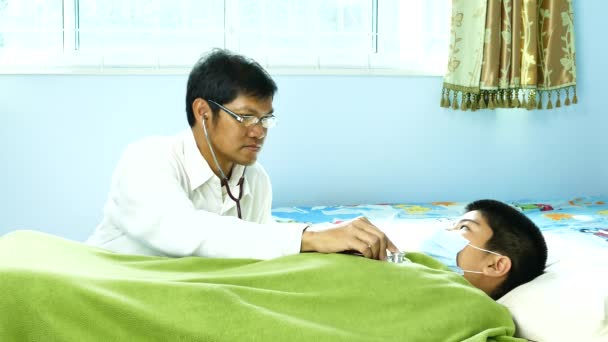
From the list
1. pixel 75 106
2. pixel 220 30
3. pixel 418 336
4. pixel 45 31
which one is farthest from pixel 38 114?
pixel 418 336

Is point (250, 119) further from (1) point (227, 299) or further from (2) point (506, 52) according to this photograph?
(2) point (506, 52)

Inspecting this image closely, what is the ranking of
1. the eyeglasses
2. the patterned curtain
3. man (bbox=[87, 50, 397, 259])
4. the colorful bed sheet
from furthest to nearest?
1. the patterned curtain
2. the colorful bed sheet
3. the eyeglasses
4. man (bbox=[87, 50, 397, 259])

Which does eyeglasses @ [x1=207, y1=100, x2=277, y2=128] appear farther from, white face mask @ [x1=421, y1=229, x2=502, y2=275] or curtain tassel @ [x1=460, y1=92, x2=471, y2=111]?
curtain tassel @ [x1=460, y1=92, x2=471, y2=111]

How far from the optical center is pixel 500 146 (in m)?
3.64

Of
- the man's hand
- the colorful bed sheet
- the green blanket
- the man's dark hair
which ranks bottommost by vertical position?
the colorful bed sheet

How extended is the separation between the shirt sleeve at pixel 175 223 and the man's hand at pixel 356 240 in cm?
6

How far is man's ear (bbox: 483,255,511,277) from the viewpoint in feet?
5.75

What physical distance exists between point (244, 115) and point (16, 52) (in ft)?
6.08

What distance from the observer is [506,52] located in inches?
137

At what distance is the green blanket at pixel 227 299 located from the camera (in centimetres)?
124

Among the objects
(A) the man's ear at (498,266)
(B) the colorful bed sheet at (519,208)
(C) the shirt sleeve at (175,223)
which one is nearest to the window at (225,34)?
(B) the colorful bed sheet at (519,208)

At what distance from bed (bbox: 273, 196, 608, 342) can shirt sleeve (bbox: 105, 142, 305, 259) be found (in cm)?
50

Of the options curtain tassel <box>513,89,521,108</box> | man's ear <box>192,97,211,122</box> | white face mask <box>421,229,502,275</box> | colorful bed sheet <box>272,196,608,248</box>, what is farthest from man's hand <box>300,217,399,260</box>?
curtain tassel <box>513,89,521,108</box>

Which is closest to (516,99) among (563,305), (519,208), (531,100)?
(531,100)
